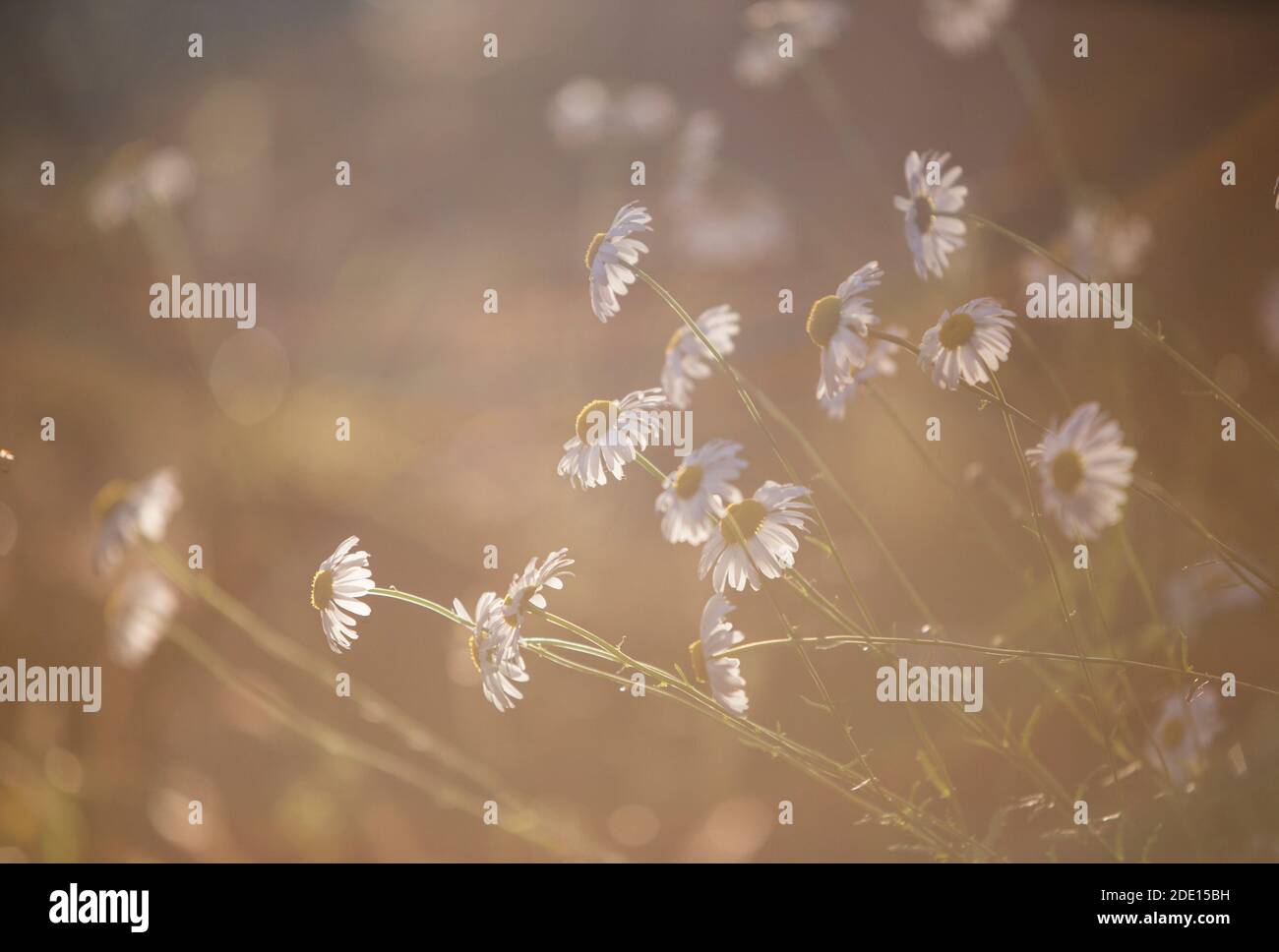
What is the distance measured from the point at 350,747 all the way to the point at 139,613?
1.16 feet

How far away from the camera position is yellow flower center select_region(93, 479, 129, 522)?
1.20 metres

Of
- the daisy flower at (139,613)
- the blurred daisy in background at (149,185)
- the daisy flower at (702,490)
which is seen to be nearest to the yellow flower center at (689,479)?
the daisy flower at (702,490)

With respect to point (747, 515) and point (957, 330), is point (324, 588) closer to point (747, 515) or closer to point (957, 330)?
point (747, 515)

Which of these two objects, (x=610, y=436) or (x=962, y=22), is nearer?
(x=610, y=436)

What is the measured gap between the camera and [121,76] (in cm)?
129

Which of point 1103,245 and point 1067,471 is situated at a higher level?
point 1103,245

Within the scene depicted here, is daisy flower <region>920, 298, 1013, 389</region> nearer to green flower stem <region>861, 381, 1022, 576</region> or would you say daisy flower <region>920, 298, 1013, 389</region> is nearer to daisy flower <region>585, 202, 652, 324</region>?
green flower stem <region>861, 381, 1022, 576</region>

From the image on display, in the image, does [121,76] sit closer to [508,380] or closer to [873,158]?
[508,380]

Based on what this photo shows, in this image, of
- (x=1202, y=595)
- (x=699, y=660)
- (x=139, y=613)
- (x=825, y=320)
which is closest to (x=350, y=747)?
(x=139, y=613)

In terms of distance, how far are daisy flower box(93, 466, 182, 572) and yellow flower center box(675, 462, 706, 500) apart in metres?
0.73

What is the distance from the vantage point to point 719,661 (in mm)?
735

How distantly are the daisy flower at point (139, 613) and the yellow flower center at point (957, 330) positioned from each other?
109 centimetres

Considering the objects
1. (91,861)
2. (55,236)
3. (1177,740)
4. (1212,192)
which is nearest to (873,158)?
(1212,192)
